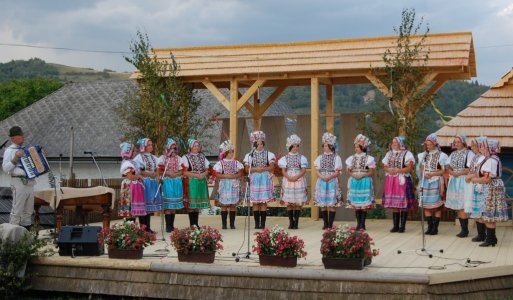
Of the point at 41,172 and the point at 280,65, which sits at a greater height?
the point at 280,65

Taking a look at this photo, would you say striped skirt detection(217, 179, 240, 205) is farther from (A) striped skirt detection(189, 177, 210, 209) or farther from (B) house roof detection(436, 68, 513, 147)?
(B) house roof detection(436, 68, 513, 147)

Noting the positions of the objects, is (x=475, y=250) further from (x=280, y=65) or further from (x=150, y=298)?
(x=280, y=65)

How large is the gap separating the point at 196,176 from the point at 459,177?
386cm

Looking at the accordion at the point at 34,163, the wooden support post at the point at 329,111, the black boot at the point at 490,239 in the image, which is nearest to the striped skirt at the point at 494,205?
the black boot at the point at 490,239

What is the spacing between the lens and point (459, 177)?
35.2 feet

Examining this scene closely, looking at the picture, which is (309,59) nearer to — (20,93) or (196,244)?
(196,244)

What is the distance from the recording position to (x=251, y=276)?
7730 millimetres

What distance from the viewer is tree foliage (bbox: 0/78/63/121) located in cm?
3844

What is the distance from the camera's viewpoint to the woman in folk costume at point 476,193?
9.48 meters

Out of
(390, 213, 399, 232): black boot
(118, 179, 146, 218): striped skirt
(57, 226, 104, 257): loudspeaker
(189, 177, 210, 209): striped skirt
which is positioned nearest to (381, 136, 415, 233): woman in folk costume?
(390, 213, 399, 232): black boot

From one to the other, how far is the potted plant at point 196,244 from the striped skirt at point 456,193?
13.6ft

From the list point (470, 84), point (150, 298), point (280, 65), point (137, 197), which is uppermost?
point (470, 84)

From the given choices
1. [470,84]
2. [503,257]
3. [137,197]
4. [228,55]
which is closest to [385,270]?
[503,257]

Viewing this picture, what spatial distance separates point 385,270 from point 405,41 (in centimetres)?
597
